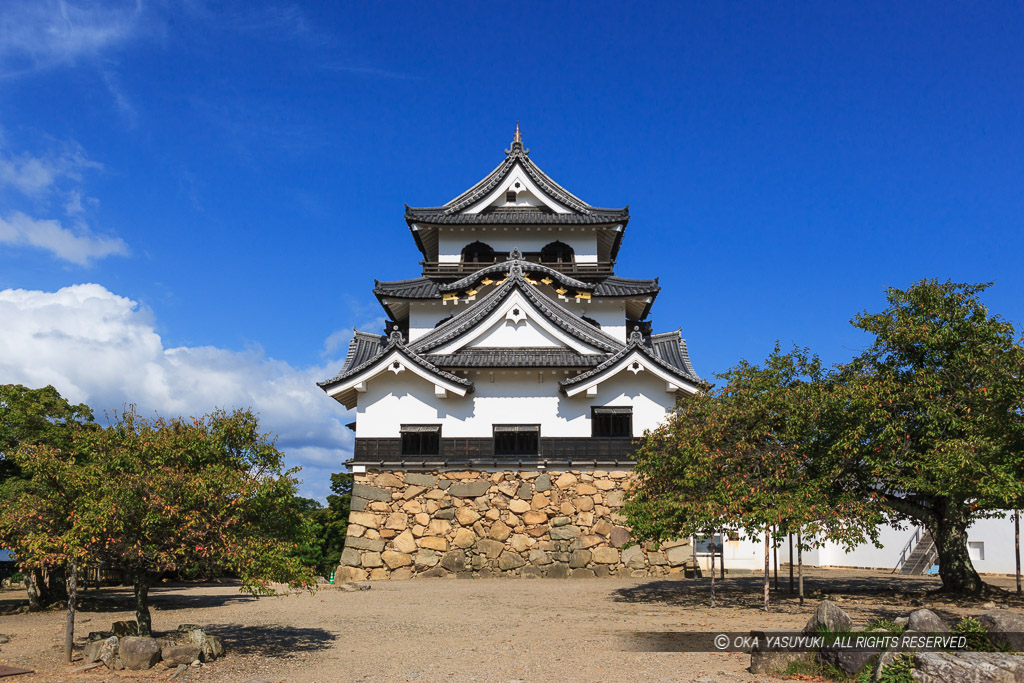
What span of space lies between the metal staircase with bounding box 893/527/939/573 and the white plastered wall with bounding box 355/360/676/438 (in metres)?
14.1

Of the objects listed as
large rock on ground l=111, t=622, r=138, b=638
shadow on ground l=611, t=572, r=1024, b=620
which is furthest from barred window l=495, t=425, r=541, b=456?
large rock on ground l=111, t=622, r=138, b=638

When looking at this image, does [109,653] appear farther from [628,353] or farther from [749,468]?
[628,353]

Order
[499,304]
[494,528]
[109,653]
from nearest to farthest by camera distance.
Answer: [109,653]
[494,528]
[499,304]

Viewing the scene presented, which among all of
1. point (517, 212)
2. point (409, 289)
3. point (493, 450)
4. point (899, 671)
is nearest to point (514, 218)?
point (517, 212)

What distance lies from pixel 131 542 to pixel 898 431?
15.6 meters

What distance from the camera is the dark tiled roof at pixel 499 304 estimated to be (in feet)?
91.9

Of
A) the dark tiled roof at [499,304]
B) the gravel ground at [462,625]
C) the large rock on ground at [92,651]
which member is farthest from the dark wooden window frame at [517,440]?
the large rock on ground at [92,651]

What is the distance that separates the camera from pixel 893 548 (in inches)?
1385

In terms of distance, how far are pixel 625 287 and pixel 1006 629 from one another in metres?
24.0

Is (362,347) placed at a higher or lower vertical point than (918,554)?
higher

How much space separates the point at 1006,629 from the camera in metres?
9.48

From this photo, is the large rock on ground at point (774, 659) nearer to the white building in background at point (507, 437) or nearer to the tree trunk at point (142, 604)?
the tree trunk at point (142, 604)

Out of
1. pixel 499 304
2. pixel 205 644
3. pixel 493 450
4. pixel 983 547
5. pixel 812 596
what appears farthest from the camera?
pixel 983 547

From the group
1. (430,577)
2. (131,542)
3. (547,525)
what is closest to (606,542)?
(547,525)
